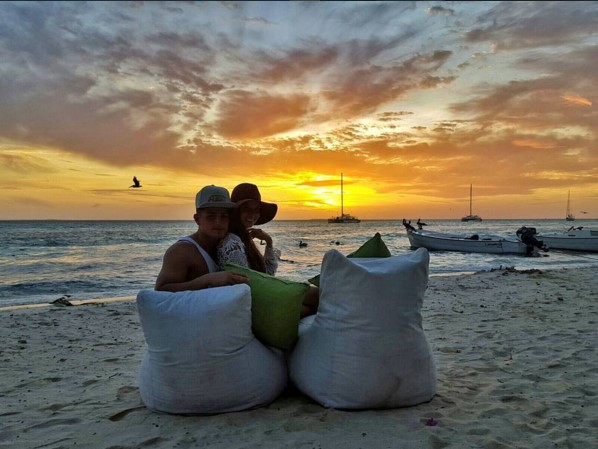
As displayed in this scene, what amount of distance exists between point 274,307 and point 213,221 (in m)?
0.75

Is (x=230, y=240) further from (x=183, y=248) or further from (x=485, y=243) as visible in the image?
(x=485, y=243)

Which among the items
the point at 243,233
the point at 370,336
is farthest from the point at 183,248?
the point at 370,336

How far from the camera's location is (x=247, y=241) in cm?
358

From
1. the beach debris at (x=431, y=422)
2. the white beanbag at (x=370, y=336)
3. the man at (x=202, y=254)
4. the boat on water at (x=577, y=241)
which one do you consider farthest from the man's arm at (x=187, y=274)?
the boat on water at (x=577, y=241)

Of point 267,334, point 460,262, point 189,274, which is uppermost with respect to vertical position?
point 189,274

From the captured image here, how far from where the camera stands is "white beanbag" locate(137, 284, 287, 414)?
2.85 m

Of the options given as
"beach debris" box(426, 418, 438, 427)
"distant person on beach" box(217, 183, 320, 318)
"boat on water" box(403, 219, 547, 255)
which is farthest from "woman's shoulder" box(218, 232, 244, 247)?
"boat on water" box(403, 219, 547, 255)

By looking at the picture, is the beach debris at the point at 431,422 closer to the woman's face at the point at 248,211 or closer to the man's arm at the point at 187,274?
the man's arm at the point at 187,274

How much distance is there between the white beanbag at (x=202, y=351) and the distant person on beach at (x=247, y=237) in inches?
17.1

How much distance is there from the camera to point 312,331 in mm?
3135

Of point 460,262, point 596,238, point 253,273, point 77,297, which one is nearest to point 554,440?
point 253,273

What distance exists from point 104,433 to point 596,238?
2764 cm

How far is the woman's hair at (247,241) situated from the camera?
352 cm

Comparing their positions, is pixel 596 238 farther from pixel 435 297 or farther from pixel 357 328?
pixel 357 328
